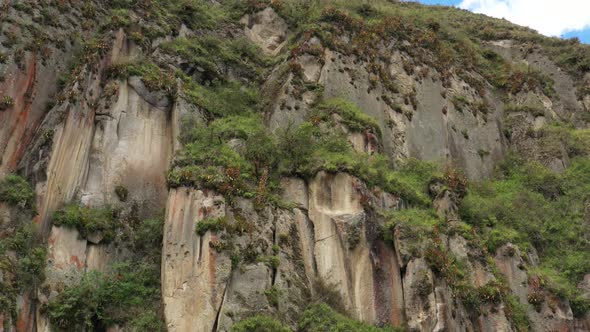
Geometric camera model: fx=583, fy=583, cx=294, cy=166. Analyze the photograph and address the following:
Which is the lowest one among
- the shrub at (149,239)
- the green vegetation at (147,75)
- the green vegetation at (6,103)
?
the shrub at (149,239)


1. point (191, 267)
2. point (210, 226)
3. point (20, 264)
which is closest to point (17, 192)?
point (20, 264)

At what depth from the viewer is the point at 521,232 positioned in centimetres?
2820

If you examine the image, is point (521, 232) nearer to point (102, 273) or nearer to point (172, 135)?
point (172, 135)

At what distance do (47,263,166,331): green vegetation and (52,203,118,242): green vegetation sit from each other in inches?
65.7

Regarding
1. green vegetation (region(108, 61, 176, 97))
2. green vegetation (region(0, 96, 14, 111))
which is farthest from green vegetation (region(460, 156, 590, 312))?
green vegetation (region(0, 96, 14, 111))

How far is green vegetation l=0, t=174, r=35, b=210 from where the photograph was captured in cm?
2088

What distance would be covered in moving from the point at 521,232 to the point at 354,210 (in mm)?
9945

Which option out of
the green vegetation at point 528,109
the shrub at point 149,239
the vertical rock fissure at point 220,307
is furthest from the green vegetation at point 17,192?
the green vegetation at point 528,109

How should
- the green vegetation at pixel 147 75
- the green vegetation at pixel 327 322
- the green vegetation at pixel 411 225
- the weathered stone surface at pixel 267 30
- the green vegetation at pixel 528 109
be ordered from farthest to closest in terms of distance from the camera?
the green vegetation at pixel 528 109 → the weathered stone surface at pixel 267 30 → the green vegetation at pixel 147 75 → the green vegetation at pixel 411 225 → the green vegetation at pixel 327 322

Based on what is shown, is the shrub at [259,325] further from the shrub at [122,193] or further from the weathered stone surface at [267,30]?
the weathered stone surface at [267,30]

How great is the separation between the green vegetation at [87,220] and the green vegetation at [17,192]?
1.06 meters

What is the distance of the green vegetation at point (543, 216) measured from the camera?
26.1 m

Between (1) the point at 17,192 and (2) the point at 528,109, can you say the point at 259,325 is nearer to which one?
(1) the point at 17,192

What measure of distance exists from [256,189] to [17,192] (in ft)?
28.7
